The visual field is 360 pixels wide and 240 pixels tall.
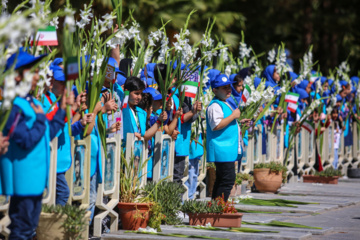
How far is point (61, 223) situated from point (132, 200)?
1.87 m

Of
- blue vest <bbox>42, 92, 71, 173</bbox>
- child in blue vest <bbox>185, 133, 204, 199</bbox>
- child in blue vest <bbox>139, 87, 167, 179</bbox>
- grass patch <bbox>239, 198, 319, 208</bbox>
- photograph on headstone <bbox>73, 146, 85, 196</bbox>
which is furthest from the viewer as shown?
grass patch <bbox>239, 198, 319, 208</bbox>

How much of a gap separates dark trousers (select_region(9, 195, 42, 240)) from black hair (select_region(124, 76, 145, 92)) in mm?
3033

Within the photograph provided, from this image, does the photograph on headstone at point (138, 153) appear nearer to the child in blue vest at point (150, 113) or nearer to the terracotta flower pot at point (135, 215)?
the child in blue vest at point (150, 113)

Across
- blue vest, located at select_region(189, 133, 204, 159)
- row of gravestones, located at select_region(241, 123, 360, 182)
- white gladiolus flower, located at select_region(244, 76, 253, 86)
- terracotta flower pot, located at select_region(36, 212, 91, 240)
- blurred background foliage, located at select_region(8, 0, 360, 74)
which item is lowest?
terracotta flower pot, located at select_region(36, 212, 91, 240)

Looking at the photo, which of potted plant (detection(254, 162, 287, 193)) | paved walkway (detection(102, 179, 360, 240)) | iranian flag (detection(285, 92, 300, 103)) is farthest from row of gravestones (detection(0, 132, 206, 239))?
iranian flag (detection(285, 92, 300, 103))

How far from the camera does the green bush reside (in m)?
8.89

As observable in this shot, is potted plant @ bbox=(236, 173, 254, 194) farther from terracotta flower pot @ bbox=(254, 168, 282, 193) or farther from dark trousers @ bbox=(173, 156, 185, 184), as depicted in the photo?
→ dark trousers @ bbox=(173, 156, 185, 184)

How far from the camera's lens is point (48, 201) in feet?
23.4

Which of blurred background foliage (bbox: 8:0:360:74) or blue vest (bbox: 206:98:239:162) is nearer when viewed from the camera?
blue vest (bbox: 206:98:239:162)

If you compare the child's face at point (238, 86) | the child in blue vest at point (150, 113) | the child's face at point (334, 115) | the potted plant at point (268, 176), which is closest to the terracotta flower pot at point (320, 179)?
the child's face at point (334, 115)

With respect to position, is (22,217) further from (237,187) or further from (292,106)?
(292,106)

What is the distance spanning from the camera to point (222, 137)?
9789 mm

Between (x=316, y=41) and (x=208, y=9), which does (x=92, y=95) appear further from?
(x=316, y=41)

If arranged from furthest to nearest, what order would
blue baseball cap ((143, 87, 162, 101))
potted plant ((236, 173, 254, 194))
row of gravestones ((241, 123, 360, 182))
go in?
1. row of gravestones ((241, 123, 360, 182))
2. potted plant ((236, 173, 254, 194))
3. blue baseball cap ((143, 87, 162, 101))
